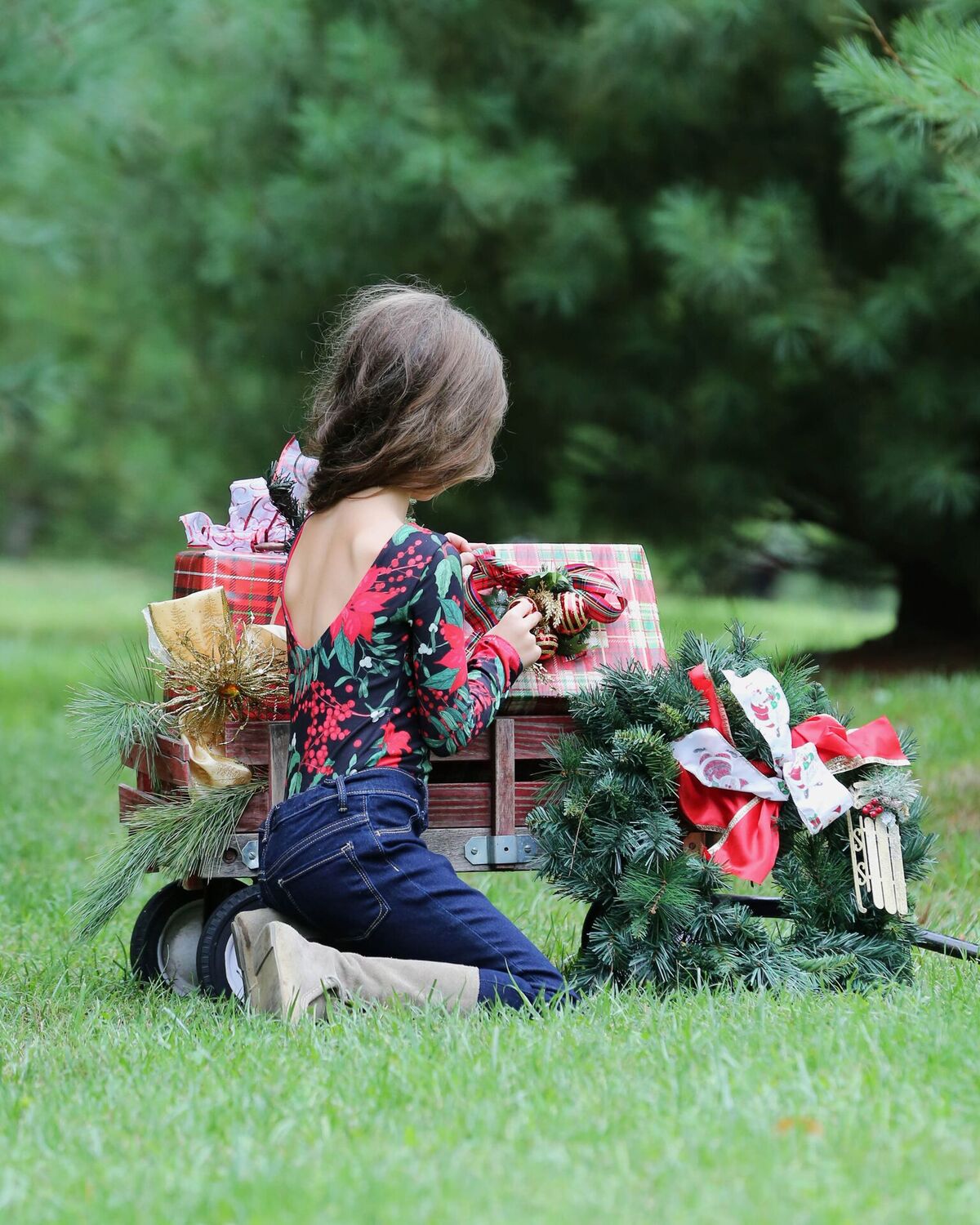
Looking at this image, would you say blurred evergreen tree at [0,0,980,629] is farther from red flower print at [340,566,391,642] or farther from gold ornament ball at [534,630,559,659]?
red flower print at [340,566,391,642]

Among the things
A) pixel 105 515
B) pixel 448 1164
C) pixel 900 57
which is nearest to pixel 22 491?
pixel 105 515

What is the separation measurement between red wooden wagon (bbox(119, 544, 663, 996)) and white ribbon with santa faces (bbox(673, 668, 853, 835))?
247mm

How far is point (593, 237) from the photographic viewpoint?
732 centimetres

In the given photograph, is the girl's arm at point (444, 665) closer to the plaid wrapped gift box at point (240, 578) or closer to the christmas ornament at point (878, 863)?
the plaid wrapped gift box at point (240, 578)

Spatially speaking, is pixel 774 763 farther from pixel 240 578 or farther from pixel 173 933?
pixel 173 933

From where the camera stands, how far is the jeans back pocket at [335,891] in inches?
108

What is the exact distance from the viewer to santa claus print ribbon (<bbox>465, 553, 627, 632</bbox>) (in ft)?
10.1

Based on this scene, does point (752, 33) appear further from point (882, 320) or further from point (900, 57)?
point (900, 57)

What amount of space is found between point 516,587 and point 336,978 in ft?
2.92

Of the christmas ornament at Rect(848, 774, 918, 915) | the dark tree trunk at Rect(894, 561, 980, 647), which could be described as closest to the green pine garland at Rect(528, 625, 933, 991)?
the christmas ornament at Rect(848, 774, 918, 915)

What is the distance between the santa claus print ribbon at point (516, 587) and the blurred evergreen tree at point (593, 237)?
10.6 ft

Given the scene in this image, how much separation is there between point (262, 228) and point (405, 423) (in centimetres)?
579

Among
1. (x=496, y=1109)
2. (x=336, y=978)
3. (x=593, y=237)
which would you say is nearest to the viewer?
(x=496, y=1109)

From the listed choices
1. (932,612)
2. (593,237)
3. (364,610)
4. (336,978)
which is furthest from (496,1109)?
(932,612)
